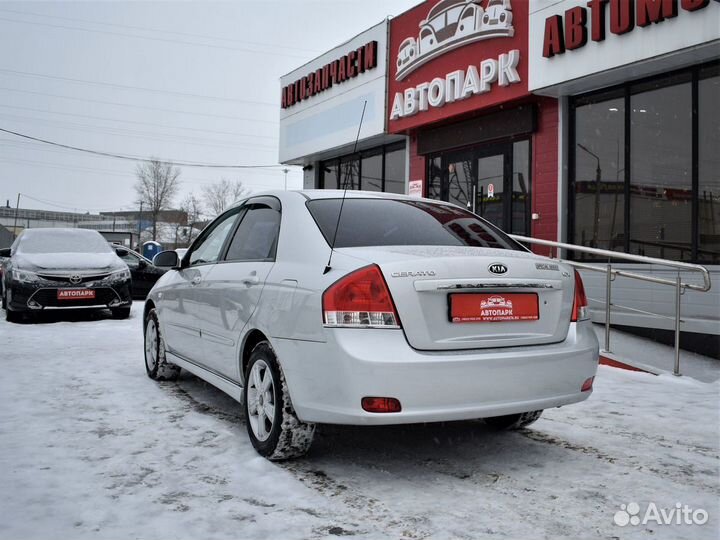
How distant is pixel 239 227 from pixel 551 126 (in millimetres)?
7409

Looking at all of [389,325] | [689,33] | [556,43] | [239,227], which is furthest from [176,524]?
[556,43]

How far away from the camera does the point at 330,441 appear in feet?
13.0

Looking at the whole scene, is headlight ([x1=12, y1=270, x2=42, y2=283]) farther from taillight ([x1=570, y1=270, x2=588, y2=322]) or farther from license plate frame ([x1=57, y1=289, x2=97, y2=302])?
taillight ([x1=570, y1=270, x2=588, y2=322])

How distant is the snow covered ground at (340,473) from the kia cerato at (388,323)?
0.33 m

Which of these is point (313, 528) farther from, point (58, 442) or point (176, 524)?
point (58, 442)

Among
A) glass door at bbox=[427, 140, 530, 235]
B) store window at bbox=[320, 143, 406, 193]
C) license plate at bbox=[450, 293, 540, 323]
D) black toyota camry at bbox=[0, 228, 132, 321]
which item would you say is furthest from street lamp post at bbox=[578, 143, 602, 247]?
black toyota camry at bbox=[0, 228, 132, 321]

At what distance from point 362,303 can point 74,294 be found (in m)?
8.02

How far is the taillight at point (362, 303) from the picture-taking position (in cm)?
305

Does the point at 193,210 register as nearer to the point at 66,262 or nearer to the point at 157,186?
the point at 157,186

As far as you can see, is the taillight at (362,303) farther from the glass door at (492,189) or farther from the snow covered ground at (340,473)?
the glass door at (492,189)

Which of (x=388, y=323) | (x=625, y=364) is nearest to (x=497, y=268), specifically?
(x=388, y=323)

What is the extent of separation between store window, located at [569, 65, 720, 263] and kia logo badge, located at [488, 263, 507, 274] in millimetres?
6157

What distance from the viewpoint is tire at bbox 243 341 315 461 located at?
3.39m

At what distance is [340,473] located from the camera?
3379 millimetres
